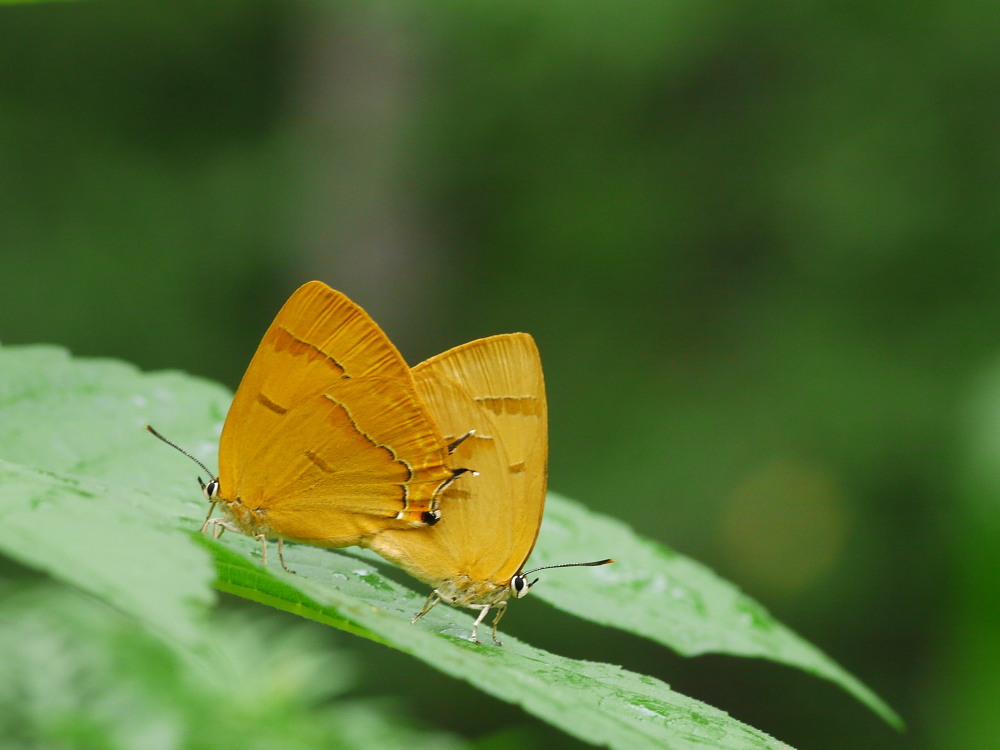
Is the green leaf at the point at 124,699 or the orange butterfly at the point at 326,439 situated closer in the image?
the orange butterfly at the point at 326,439

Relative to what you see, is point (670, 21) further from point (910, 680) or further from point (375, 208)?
point (910, 680)

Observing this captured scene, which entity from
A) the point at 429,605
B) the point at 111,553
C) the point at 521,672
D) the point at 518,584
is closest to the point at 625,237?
the point at 518,584

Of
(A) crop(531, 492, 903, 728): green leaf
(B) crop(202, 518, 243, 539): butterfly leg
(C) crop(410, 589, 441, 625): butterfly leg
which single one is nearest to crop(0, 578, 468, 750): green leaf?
(B) crop(202, 518, 243, 539): butterfly leg

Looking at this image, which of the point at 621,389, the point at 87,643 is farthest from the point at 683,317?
the point at 87,643

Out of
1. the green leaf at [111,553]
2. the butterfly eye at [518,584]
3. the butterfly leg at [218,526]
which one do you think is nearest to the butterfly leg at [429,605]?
the butterfly eye at [518,584]

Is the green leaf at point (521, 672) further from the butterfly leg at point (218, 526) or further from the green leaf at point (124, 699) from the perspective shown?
the green leaf at point (124, 699)

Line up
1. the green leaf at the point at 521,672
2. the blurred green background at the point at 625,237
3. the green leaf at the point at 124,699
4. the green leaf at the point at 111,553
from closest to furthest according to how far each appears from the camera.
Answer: the green leaf at the point at 111,553 → the green leaf at the point at 521,672 → the green leaf at the point at 124,699 → the blurred green background at the point at 625,237

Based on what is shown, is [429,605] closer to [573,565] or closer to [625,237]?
[573,565]
